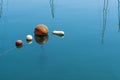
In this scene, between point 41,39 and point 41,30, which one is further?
point 41,30

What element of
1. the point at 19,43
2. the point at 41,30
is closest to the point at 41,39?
the point at 41,30

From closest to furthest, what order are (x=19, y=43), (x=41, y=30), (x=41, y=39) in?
(x=19, y=43)
(x=41, y=39)
(x=41, y=30)

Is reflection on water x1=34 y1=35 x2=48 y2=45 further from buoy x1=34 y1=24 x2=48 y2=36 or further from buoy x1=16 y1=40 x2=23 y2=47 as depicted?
buoy x1=16 y1=40 x2=23 y2=47

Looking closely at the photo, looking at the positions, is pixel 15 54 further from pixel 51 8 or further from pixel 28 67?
pixel 51 8

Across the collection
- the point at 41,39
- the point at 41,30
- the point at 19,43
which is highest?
the point at 41,30

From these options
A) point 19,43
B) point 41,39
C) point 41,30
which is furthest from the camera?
point 41,30

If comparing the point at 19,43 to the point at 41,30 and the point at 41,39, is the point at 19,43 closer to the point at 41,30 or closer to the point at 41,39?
the point at 41,39

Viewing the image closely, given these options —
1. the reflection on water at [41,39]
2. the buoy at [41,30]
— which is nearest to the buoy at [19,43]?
the reflection on water at [41,39]

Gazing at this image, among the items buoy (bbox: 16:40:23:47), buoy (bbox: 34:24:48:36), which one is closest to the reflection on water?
buoy (bbox: 34:24:48:36)

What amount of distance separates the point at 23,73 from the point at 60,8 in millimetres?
5997

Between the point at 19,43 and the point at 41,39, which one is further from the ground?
the point at 19,43

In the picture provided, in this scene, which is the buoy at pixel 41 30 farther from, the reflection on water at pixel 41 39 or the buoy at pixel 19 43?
the buoy at pixel 19 43

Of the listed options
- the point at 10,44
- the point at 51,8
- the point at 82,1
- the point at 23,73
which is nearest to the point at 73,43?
the point at 10,44

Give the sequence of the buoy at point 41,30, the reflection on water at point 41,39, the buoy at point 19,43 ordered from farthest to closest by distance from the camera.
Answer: the buoy at point 41,30
the reflection on water at point 41,39
the buoy at point 19,43
